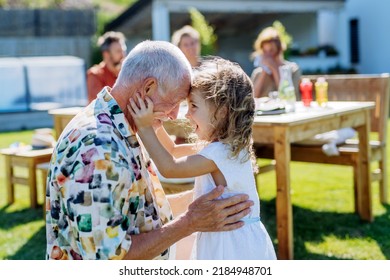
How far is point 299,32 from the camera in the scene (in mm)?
22062

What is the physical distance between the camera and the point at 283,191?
152 inches

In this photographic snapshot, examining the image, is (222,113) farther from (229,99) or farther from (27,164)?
(27,164)

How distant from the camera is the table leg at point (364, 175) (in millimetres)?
4840

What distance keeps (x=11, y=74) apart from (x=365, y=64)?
10709 millimetres

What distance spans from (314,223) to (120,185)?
126 inches

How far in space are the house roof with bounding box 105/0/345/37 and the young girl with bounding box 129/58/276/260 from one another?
14038 millimetres

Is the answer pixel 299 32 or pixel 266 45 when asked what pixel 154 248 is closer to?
pixel 266 45

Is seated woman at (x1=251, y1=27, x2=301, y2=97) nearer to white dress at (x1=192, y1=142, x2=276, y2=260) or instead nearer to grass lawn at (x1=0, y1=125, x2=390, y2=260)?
grass lawn at (x1=0, y1=125, x2=390, y2=260)

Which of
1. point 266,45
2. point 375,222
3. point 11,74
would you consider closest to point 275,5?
point 11,74

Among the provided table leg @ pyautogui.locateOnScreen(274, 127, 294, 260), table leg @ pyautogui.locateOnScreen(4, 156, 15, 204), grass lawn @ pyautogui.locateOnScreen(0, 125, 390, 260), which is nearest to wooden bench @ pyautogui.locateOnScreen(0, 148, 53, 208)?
Answer: table leg @ pyautogui.locateOnScreen(4, 156, 15, 204)

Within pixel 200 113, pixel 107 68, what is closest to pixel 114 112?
pixel 200 113

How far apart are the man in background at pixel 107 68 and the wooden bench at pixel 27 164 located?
81 centimetres

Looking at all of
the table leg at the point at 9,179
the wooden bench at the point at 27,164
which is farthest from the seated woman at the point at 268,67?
the table leg at the point at 9,179
